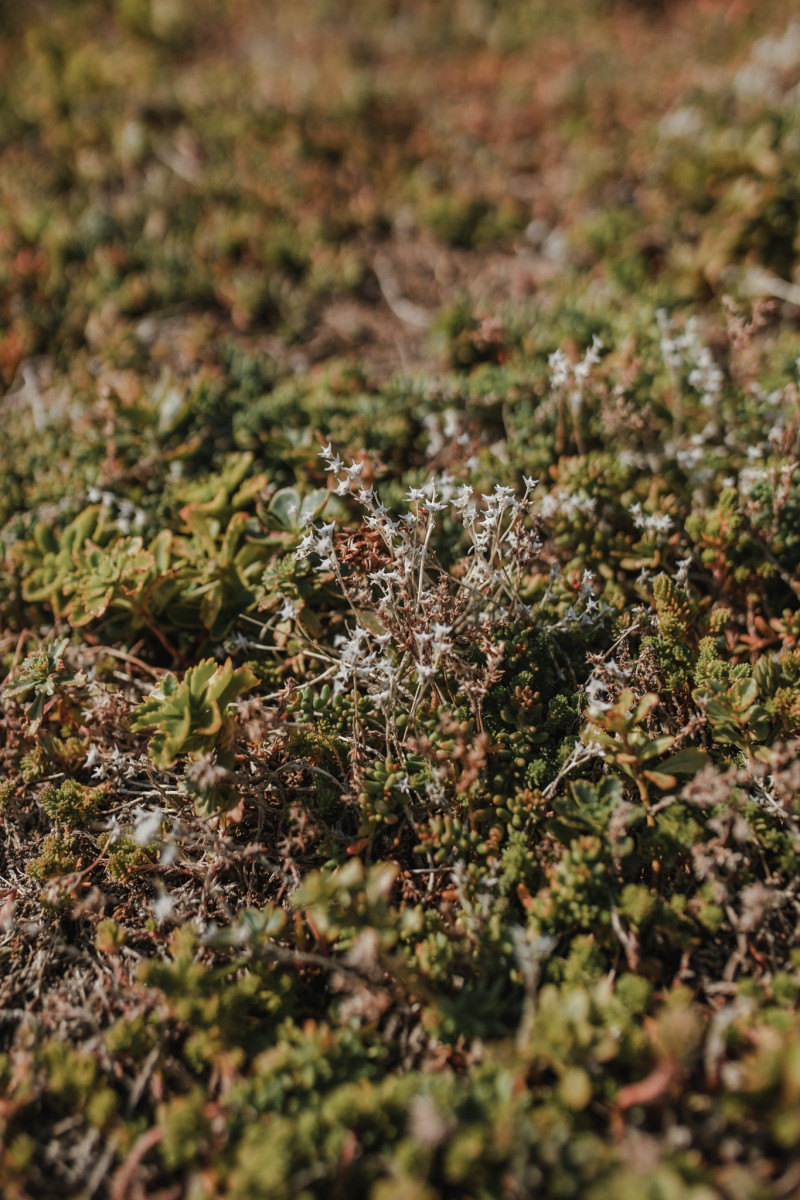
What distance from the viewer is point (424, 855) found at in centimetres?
271

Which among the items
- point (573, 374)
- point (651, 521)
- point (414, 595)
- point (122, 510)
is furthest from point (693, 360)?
point (122, 510)

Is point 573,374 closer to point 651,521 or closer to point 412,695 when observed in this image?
point 651,521

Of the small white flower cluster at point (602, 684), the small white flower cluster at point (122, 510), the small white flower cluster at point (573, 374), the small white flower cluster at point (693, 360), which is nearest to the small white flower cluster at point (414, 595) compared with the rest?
the small white flower cluster at point (602, 684)

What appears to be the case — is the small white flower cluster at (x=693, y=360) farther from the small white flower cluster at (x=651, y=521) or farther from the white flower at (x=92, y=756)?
the white flower at (x=92, y=756)

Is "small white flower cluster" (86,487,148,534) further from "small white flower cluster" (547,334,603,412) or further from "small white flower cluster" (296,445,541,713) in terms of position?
"small white flower cluster" (547,334,603,412)

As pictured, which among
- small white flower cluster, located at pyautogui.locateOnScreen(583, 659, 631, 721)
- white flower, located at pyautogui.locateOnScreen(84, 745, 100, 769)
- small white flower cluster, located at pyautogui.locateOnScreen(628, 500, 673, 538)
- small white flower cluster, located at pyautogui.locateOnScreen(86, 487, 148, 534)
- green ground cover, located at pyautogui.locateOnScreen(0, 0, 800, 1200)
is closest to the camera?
green ground cover, located at pyautogui.locateOnScreen(0, 0, 800, 1200)

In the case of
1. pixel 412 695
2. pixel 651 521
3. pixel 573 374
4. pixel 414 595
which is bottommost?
pixel 412 695

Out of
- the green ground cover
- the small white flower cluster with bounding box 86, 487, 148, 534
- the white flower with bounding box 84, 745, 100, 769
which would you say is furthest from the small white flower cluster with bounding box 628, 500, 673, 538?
the white flower with bounding box 84, 745, 100, 769

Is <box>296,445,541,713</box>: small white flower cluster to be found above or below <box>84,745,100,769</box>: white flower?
above

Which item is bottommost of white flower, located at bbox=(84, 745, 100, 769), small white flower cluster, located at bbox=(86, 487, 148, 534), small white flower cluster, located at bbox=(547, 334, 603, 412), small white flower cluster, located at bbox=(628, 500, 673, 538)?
white flower, located at bbox=(84, 745, 100, 769)

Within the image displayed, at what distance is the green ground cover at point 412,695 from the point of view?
2.02 metres

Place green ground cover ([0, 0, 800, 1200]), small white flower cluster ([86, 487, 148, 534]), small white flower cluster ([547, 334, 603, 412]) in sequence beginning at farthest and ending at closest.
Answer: small white flower cluster ([86, 487, 148, 534]) < small white flower cluster ([547, 334, 603, 412]) < green ground cover ([0, 0, 800, 1200])

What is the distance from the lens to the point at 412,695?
9.30ft

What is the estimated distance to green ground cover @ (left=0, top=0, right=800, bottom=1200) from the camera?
202 centimetres
